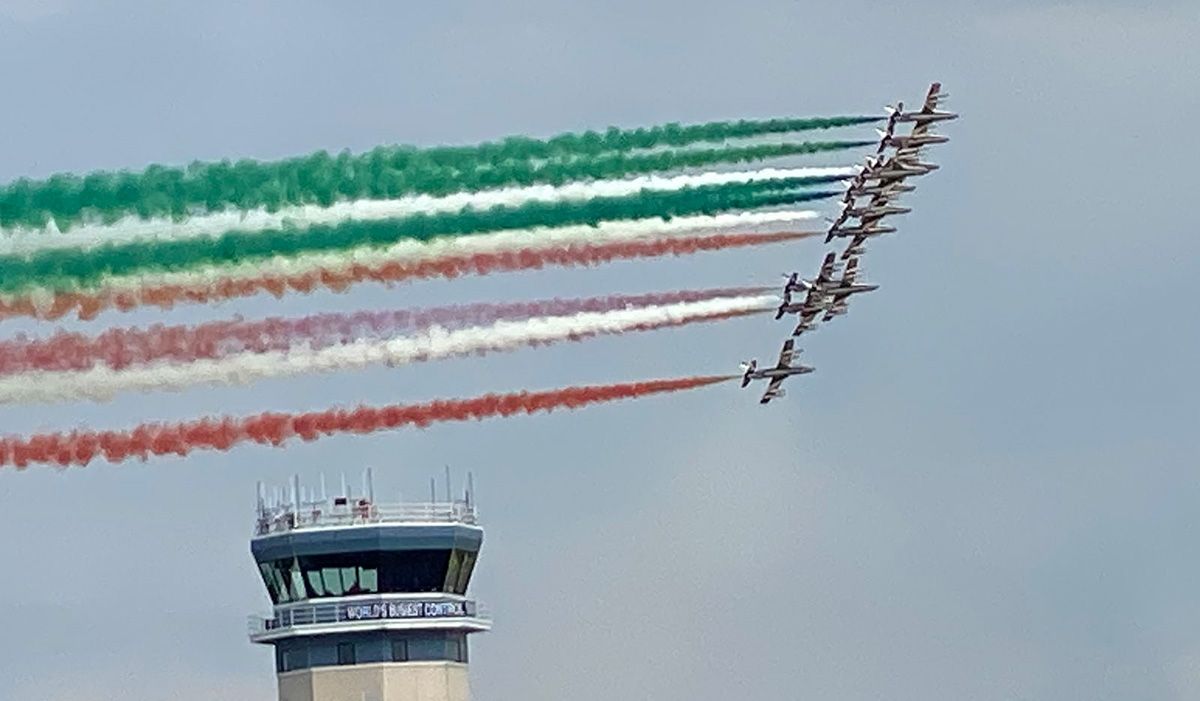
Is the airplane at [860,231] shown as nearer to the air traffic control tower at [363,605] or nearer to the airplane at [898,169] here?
the airplane at [898,169]

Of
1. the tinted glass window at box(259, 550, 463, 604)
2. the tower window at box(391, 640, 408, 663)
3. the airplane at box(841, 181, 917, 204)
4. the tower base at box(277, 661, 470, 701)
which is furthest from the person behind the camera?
the tinted glass window at box(259, 550, 463, 604)

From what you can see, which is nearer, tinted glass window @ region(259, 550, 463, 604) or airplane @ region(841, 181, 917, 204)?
airplane @ region(841, 181, 917, 204)

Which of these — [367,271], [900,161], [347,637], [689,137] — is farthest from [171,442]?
[347,637]

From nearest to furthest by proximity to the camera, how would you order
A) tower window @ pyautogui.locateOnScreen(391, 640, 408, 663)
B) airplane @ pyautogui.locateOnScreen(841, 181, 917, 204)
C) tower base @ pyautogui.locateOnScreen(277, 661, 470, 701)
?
airplane @ pyautogui.locateOnScreen(841, 181, 917, 204) → tower base @ pyautogui.locateOnScreen(277, 661, 470, 701) → tower window @ pyautogui.locateOnScreen(391, 640, 408, 663)

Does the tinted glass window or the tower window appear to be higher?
the tinted glass window

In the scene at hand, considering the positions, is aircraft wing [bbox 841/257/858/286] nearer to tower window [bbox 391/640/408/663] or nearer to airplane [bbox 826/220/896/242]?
airplane [bbox 826/220/896/242]

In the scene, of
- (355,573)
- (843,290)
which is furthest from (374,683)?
(843,290)

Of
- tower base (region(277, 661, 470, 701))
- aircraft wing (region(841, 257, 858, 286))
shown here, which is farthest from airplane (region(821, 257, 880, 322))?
tower base (region(277, 661, 470, 701))
